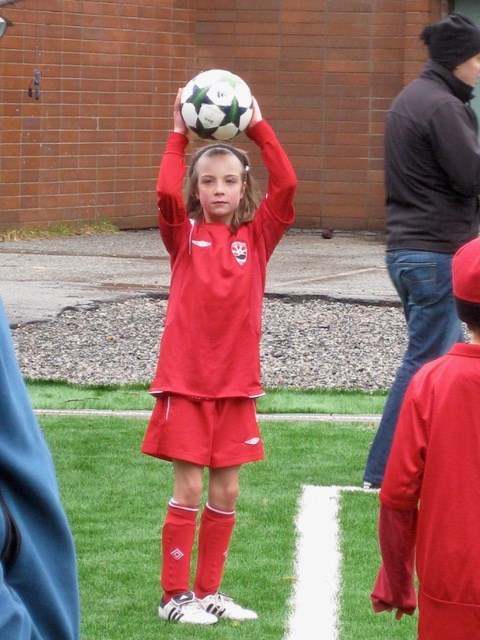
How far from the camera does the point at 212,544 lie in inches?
176

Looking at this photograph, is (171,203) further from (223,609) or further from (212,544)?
(223,609)

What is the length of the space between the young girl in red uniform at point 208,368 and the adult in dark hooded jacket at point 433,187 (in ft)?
3.80

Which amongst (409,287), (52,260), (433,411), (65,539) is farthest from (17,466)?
(52,260)

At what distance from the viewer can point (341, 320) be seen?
1016 cm

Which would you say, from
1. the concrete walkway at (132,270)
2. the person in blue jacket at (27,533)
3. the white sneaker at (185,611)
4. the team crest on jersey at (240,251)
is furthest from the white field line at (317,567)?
the concrete walkway at (132,270)

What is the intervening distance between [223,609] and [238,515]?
1183mm

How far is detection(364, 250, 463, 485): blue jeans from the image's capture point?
5566 mm

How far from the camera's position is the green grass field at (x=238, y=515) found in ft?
14.8

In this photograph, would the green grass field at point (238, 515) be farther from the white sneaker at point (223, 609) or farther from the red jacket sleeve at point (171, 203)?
the red jacket sleeve at point (171, 203)

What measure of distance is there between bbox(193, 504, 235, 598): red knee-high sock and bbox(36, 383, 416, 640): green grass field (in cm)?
16

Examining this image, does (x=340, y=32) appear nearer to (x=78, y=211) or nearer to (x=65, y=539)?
(x=78, y=211)

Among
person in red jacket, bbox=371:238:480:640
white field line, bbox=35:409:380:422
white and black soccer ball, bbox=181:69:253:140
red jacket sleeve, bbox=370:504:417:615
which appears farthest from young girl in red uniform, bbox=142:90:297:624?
white field line, bbox=35:409:380:422

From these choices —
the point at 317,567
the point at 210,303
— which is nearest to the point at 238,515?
the point at 317,567

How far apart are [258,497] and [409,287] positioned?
1.20 m
